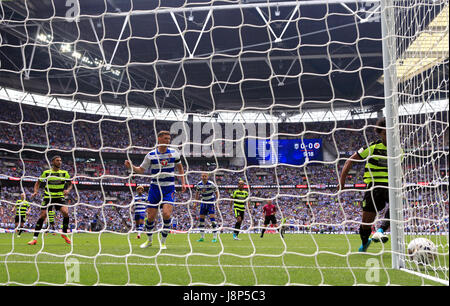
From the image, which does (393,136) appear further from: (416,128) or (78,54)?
(78,54)

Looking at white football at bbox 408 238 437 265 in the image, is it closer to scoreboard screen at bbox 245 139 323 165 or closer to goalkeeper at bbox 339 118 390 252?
goalkeeper at bbox 339 118 390 252

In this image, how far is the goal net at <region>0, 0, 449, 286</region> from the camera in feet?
12.2

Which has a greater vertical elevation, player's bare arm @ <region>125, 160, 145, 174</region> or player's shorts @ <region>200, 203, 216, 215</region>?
player's bare arm @ <region>125, 160, 145, 174</region>

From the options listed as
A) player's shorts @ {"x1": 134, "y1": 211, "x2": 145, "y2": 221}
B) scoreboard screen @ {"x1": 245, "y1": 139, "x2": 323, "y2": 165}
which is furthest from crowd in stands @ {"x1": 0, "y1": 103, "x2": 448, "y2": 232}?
player's shorts @ {"x1": 134, "y1": 211, "x2": 145, "y2": 221}

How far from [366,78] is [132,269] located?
25018 mm

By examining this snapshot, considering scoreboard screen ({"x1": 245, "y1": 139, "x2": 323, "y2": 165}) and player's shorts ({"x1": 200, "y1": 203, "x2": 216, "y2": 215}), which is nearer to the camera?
player's shorts ({"x1": 200, "y1": 203, "x2": 216, "y2": 215})

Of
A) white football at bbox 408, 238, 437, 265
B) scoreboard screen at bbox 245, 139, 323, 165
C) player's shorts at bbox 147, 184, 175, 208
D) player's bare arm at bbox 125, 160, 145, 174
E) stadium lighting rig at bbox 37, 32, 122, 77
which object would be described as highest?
stadium lighting rig at bbox 37, 32, 122, 77

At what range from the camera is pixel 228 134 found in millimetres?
31766

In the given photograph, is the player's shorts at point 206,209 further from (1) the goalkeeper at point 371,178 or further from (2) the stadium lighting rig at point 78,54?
(2) the stadium lighting rig at point 78,54

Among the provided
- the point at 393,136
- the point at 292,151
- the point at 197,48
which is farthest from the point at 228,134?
the point at 393,136
